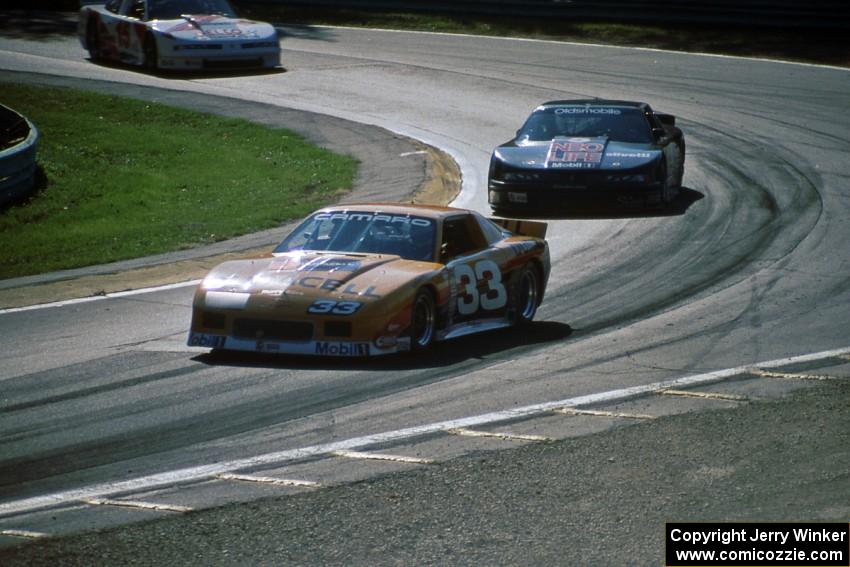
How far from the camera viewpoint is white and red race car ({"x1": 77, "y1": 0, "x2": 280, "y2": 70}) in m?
27.3

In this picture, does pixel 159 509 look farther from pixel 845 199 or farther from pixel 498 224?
pixel 845 199

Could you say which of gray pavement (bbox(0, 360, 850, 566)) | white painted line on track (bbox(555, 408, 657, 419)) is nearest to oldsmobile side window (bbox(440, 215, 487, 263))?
white painted line on track (bbox(555, 408, 657, 419))

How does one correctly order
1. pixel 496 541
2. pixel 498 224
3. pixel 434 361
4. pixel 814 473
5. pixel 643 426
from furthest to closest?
1. pixel 498 224
2. pixel 434 361
3. pixel 643 426
4. pixel 814 473
5. pixel 496 541

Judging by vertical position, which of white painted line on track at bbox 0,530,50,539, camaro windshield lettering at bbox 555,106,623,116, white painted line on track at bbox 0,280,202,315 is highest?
camaro windshield lettering at bbox 555,106,623,116

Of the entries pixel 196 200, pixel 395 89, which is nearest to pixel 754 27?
pixel 395 89

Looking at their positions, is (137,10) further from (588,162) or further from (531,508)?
(531,508)

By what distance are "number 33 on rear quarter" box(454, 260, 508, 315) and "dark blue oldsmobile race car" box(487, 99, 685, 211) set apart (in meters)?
6.26

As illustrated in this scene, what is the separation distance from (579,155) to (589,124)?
106 cm

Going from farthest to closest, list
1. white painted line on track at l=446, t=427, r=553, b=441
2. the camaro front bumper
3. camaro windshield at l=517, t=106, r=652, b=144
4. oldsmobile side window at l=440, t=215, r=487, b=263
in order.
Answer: camaro windshield at l=517, t=106, r=652, b=144
oldsmobile side window at l=440, t=215, r=487, b=263
the camaro front bumper
white painted line on track at l=446, t=427, r=553, b=441

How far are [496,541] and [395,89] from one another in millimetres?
21555

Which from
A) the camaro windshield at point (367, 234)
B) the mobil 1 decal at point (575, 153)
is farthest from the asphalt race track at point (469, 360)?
the camaro windshield at point (367, 234)

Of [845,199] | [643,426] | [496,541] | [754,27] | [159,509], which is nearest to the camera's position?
[496,541]

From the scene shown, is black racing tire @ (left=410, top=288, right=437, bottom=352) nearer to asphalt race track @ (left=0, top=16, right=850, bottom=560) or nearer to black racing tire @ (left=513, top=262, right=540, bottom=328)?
asphalt race track @ (left=0, top=16, right=850, bottom=560)

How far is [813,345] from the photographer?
36.1 ft
